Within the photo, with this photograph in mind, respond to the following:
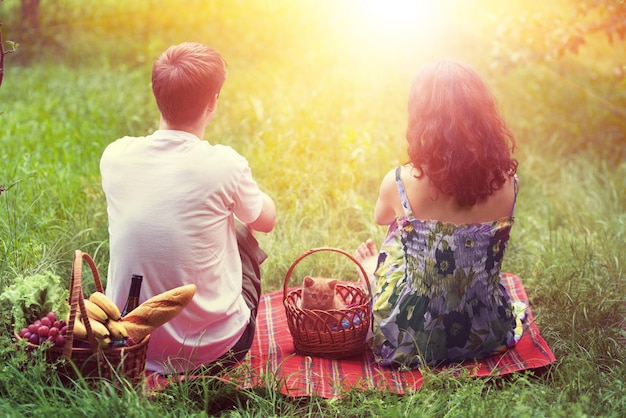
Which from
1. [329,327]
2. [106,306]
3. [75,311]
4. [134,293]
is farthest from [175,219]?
[329,327]

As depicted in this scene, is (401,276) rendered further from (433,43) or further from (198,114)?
(433,43)

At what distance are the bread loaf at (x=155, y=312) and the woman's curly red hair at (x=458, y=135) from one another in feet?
4.01

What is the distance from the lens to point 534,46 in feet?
20.1

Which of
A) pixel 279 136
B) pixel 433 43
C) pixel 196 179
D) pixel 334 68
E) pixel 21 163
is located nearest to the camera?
pixel 196 179

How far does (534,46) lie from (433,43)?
2.31 metres

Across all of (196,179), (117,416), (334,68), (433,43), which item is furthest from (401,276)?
(433,43)

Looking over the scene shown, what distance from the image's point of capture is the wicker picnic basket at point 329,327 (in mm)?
3438

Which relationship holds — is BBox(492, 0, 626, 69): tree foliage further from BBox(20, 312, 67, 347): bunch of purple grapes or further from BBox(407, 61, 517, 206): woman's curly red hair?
BBox(20, 312, 67, 347): bunch of purple grapes

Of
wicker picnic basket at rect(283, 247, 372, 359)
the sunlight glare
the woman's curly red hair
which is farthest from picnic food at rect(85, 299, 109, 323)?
the sunlight glare

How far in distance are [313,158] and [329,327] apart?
2444 mm

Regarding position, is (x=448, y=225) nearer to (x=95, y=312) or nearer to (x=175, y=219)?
(x=175, y=219)

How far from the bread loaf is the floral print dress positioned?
110 centimetres

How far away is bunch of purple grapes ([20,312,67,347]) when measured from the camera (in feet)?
8.98

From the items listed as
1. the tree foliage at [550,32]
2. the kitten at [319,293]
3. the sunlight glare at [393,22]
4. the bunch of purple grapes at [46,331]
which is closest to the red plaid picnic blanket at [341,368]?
the kitten at [319,293]
